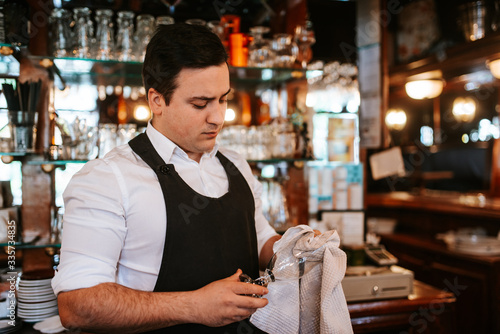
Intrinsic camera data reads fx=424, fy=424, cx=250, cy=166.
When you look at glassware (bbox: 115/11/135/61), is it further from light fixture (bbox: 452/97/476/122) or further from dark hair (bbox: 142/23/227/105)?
light fixture (bbox: 452/97/476/122)

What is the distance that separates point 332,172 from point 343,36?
0.92 metres

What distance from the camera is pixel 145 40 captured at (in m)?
2.15

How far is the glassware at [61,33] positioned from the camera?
2.04 m

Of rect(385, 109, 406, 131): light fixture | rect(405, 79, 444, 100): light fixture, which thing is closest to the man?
rect(405, 79, 444, 100): light fixture

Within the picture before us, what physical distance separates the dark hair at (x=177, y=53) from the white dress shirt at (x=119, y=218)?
0.19m

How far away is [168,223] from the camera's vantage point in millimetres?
→ 1315

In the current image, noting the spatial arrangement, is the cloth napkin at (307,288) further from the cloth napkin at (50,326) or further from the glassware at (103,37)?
the glassware at (103,37)

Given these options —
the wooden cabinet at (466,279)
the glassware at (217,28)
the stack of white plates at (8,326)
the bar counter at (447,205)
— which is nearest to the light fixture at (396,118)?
the bar counter at (447,205)

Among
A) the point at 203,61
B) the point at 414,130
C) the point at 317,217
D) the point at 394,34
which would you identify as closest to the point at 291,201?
the point at 317,217

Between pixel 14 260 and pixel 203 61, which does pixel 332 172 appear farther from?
pixel 14 260

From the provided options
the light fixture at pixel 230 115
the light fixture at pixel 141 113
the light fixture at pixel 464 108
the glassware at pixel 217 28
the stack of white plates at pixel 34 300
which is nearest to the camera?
the stack of white plates at pixel 34 300

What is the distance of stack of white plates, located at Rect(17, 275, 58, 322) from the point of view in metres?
1.89

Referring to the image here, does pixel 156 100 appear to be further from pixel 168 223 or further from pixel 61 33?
pixel 61 33

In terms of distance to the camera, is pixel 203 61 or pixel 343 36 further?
pixel 343 36
